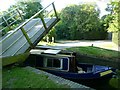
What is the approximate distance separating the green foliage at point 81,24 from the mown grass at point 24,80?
16.9 metres

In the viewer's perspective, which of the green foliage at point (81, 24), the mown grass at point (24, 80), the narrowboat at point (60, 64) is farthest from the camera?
the green foliage at point (81, 24)

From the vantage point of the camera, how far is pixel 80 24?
21516mm

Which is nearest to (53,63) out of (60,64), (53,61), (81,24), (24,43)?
(53,61)

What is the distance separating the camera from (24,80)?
425 centimetres

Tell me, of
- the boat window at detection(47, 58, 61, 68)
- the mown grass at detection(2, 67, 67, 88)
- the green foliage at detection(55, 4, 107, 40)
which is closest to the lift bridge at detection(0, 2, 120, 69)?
→ the mown grass at detection(2, 67, 67, 88)

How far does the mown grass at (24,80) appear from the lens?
3955 mm

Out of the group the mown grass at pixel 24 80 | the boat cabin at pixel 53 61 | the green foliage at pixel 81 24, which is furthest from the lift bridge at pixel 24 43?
the green foliage at pixel 81 24

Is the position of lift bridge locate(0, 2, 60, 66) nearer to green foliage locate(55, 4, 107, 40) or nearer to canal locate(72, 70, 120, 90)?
canal locate(72, 70, 120, 90)

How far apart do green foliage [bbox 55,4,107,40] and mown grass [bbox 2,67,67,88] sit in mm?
16903

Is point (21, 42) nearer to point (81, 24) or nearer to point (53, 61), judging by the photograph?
point (53, 61)

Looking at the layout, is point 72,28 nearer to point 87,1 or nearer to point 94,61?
point 87,1

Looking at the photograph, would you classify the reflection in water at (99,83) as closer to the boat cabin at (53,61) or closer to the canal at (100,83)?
the canal at (100,83)

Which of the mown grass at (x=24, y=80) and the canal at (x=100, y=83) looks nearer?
the mown grass at (x=24, y=80)

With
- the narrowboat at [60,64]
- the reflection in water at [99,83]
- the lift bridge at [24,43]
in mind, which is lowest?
the reflection in water at [99,83]
